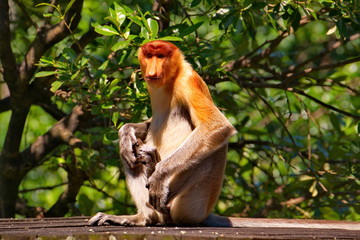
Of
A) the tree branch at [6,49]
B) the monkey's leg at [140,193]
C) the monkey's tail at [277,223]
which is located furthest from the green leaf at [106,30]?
the tree branch at [6,49]

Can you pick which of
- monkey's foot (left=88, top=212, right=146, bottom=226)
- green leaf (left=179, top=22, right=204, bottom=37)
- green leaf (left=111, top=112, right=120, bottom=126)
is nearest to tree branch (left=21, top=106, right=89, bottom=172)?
green leaf (left=111, top=112, right=120, bottom=126)

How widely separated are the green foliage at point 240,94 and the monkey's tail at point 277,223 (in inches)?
46.9

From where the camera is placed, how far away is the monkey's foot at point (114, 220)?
4883 millimetres

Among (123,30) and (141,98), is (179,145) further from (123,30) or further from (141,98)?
(123,30)

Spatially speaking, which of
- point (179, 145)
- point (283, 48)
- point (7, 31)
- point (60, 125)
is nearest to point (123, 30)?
point (179, 145)

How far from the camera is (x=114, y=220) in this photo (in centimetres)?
495

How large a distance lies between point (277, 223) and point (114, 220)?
1.13 meters

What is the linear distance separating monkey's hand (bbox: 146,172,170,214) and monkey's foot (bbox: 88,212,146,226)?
35cm

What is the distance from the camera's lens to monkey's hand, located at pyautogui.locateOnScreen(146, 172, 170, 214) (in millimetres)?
4707

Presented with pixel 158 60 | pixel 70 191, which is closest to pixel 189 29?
pixel 158 60

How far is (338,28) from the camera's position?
5934 mm

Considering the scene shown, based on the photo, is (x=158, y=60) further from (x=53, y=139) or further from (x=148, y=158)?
(x=53, y=139)

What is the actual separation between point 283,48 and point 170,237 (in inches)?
302

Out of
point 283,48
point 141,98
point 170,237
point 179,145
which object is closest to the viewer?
point 170,237
